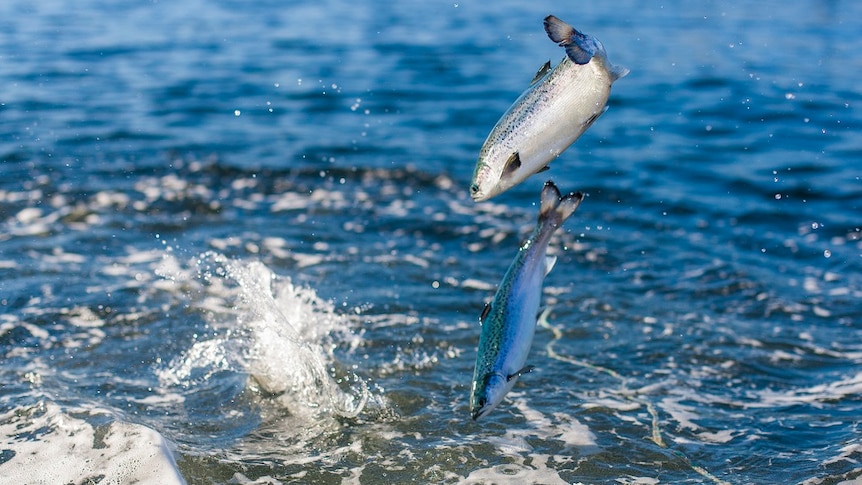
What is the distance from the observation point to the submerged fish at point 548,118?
299cm

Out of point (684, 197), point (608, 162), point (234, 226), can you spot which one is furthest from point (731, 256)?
point (234, 226)

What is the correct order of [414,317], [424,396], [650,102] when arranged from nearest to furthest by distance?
[424,396]
[414,317]
[650,102]

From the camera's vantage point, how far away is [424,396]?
18.2 feet

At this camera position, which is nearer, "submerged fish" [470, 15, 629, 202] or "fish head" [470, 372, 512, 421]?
"submerged fish" [470, 15, 629, 202]

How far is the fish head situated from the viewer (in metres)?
3.33

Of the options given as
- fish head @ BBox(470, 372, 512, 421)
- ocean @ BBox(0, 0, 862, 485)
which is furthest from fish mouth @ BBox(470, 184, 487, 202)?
ocean @ BBox(0, 0, 862, 485)

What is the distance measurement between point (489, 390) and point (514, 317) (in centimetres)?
29

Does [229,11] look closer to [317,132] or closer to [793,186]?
[317,132]

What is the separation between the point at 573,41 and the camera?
292 centimetres

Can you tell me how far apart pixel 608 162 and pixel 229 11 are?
13.3 meters

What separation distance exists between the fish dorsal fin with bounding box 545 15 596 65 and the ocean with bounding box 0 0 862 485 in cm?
246

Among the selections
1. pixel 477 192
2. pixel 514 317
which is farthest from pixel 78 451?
pixel 477 192

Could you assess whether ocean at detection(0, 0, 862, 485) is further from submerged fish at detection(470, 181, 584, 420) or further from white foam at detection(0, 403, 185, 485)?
submerged fish at detection(470, 181, 584, 420)

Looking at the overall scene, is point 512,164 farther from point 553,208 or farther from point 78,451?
point 78,451
